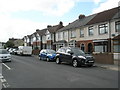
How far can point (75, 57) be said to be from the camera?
18.1 metres

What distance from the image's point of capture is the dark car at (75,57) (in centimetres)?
1758

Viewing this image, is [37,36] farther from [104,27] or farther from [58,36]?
[104,27]

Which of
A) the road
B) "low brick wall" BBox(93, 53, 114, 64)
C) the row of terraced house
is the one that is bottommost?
the road

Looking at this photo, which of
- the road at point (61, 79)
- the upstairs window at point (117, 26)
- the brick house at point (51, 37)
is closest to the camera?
the road at point (61, 79)

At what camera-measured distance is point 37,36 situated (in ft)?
204

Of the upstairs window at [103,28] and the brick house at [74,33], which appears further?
the brick house at [74,33]

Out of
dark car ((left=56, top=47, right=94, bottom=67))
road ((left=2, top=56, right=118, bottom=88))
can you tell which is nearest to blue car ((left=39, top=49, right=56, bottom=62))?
dark car ((left=56, top=47, right=94, bottom=67))

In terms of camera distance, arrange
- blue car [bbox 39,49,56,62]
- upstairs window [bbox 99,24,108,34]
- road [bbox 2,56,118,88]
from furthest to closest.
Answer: upstairs window [bbox 99,24,108,34] → blue car [bbox 39,49,56,62] → road [bbox 2,56,118,88]

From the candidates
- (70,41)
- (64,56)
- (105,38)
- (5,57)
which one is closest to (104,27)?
(105,38)

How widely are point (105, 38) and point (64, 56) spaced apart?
12.5 metres

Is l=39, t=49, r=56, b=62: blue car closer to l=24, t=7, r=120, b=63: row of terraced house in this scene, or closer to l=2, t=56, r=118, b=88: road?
l=24, t=7, r=120, b=63: row of terraced house

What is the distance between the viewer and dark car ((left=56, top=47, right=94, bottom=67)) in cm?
1758

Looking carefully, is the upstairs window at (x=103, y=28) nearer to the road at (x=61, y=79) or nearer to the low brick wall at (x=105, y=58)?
the low brick wall at (x=105, y=58)

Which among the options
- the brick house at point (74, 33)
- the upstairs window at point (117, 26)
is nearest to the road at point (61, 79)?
the upstairs window at point (117, 26)
